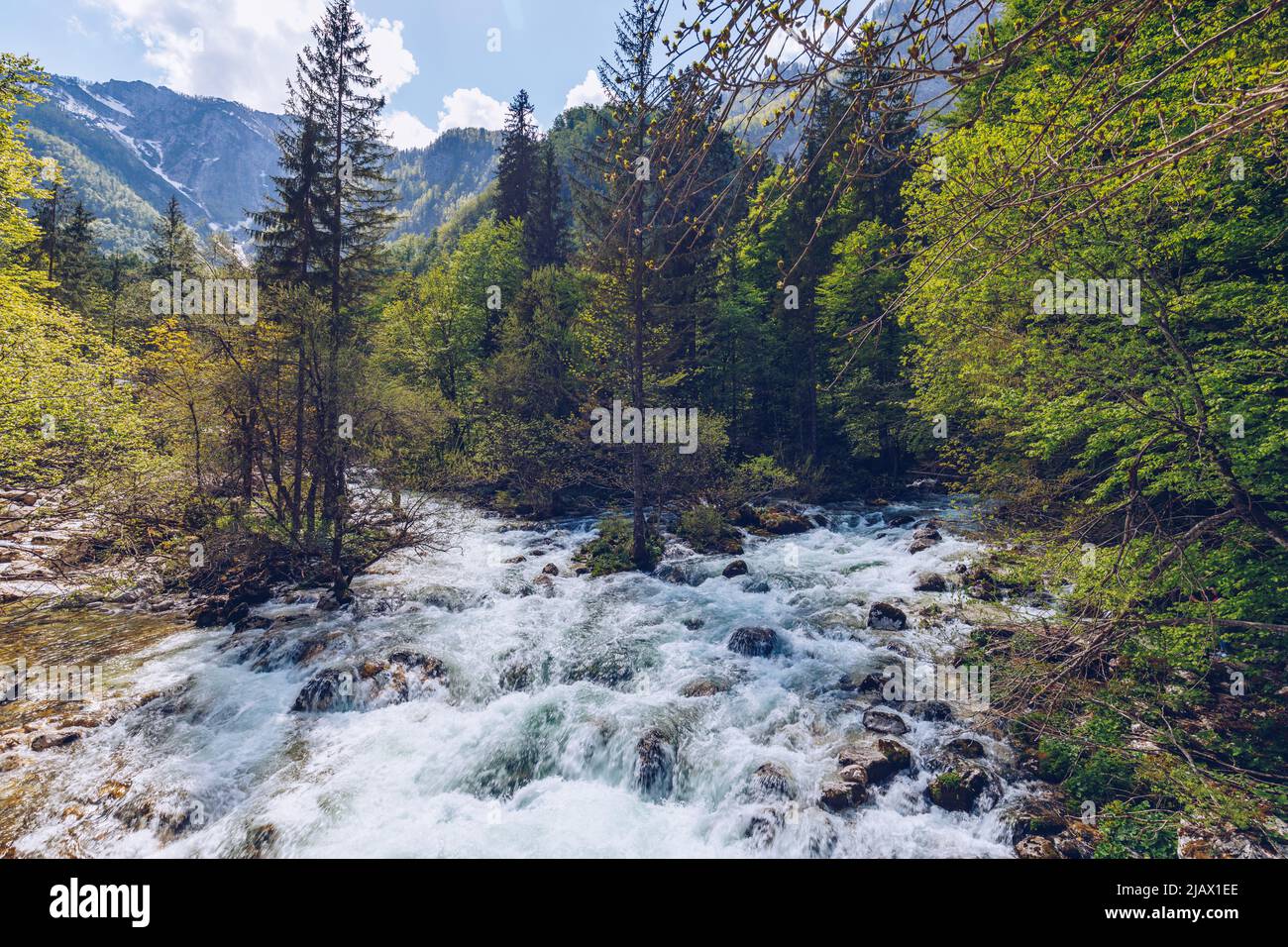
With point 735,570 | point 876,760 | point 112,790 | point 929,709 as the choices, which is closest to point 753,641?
point 929,709

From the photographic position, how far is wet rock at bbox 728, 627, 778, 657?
40.6ft

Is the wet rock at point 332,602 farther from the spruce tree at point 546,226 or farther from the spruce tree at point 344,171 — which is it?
the spruce tree at point 546,226

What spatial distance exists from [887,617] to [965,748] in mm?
4678

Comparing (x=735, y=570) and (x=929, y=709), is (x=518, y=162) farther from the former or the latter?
(x=929, y=709)

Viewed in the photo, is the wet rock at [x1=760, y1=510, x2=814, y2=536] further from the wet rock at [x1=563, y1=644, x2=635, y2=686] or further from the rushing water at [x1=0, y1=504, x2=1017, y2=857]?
the wet rock at [x1=563, y1=644, x2=635, y2=686]

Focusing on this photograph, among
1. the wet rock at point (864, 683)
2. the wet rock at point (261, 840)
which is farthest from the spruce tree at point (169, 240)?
the wet rock at point (864, 683)

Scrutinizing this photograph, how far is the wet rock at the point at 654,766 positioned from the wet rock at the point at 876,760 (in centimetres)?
275

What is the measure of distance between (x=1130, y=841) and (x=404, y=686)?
12.0m

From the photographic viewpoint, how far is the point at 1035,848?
6895 mm

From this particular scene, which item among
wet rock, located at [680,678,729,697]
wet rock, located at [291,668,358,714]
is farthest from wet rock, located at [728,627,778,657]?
wet rock, located at [291,668,358,714]

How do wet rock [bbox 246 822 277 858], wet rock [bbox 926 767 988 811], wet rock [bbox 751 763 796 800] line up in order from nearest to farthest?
wet rock [bbox 246 822 277 858] < wet rock [bbox 926 767 988 811] < wet rock [bbox 751 763 796 800]

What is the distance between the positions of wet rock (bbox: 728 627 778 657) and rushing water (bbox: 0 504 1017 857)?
30 centimetres

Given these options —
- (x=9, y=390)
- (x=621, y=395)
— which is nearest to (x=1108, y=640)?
(x=621, y=395)
